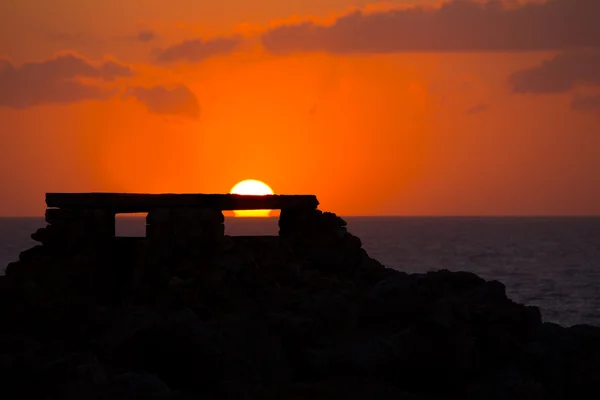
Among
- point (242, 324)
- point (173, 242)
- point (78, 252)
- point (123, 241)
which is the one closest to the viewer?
point (242, 324)

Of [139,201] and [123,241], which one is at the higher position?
[139,201]

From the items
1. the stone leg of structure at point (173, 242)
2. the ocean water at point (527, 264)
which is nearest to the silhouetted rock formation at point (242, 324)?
the stone leg of structure at point (173, 242)

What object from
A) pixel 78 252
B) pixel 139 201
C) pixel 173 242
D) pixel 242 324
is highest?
pixel 139 201

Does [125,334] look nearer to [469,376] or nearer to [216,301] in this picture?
[216,301]

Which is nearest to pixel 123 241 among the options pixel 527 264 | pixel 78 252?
pixel 78 252

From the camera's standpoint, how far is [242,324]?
1496 cm

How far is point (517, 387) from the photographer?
14086 millimetres

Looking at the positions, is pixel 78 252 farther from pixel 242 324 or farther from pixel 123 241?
pixel 242 324

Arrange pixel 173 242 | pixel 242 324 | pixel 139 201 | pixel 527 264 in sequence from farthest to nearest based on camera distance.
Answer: pixel 527 264
pixel 139 201
pixel 173 242
pixel 242 324

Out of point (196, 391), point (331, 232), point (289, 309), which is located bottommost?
point (196, 391)

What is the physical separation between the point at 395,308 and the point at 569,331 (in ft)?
8.68

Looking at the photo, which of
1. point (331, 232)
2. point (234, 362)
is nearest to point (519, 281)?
point (331, 232)

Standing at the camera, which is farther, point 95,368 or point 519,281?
point 519,281

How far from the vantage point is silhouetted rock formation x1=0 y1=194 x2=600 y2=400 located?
44.7 feet
